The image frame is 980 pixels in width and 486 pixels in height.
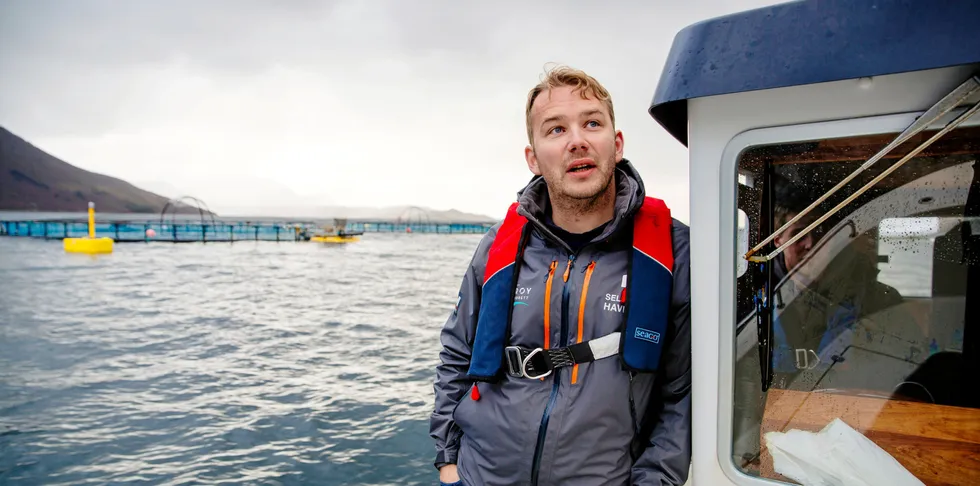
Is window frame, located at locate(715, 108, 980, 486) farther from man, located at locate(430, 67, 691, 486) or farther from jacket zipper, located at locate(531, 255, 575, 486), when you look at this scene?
jacket zipper, located at locate(531, 255, 575, 486)

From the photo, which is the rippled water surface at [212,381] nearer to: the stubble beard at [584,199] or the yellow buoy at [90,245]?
the stubble beard at [584,199]

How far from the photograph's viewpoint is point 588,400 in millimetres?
1782

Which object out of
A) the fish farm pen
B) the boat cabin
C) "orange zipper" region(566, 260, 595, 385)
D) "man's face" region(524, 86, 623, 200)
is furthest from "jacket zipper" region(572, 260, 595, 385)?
the fish farm pen

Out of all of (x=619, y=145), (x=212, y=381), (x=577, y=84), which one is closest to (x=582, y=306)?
(x=619, y=145)

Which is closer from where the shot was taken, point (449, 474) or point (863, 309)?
point (863, 309)

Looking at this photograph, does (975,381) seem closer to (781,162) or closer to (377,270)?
(781,162)

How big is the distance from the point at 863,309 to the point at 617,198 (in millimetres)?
777

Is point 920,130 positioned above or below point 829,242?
above

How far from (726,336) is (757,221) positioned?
0.31 metres

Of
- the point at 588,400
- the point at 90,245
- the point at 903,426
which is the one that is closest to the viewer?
the point at 903,426

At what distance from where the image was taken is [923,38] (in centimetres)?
114

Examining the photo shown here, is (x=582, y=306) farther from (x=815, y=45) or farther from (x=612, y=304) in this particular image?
(x=815, y=45)

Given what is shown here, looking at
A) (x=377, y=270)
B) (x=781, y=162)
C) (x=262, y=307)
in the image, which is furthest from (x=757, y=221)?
(x=377, y=270)

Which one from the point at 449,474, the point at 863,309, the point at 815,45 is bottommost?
the point at 449,474
